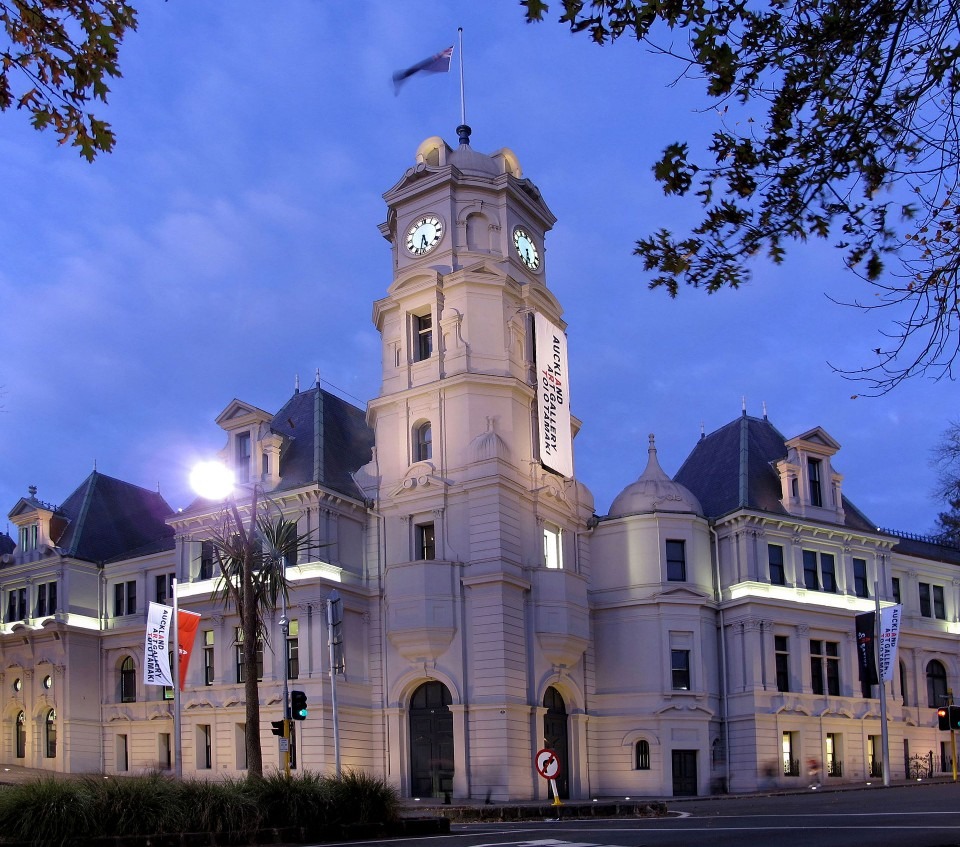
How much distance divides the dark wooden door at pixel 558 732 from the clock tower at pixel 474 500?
8cm

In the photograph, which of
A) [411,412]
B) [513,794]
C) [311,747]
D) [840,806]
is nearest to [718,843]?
[840,806]

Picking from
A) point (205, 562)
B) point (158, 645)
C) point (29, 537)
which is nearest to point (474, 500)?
point (158, 645)

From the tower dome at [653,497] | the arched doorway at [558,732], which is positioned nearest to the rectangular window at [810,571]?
the tower dome at [653,497]

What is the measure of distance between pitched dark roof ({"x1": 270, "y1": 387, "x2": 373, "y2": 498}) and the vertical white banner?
8.33 meters

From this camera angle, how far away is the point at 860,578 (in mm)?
55531

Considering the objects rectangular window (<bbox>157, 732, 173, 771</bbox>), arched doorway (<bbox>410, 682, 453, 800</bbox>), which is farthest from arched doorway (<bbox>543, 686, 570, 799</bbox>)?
rectangular window (<bbox>157, 732, 173, 771</bbox>)

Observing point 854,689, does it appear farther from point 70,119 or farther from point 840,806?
point 70,119

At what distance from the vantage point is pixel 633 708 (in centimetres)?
5031

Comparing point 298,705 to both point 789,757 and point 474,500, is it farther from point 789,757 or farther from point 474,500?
point 789,757

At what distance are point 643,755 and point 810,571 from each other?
11.2 m

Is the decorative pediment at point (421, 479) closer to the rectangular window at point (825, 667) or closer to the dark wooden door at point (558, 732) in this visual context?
the dark wooden door at point (558, 732)

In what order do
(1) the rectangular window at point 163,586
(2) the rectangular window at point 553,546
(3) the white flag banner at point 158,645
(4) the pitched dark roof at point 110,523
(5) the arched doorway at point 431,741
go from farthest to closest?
(4) the pitched dark roof at point 110,523 → (1) the rectangular window at point 163,586 → (2) the rectangular window at point 553,546 → (5) the arched doorway at point 431,741 → (3) the white flag banner at point 158,645

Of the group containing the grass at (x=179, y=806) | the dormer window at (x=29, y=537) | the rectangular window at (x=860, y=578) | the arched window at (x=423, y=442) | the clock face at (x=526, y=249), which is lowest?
the grass at (x=179, y=806)

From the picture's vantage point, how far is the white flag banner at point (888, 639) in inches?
1938
